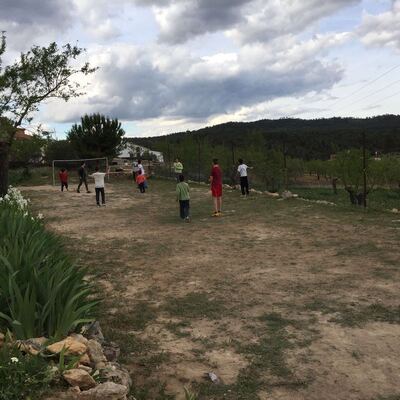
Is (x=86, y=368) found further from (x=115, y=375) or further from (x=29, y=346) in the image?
(x=29, y=346)

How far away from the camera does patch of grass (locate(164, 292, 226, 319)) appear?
537 centimetres

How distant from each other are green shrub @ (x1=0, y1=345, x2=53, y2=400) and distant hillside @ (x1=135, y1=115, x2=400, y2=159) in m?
41.9

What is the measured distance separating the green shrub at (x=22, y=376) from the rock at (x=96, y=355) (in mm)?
473

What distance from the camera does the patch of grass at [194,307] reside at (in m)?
5.37

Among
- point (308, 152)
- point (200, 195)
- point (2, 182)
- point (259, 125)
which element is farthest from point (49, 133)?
point (259, 125)

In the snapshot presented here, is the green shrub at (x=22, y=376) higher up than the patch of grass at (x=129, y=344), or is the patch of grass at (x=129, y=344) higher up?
the green shrub at (x=22, y=376)

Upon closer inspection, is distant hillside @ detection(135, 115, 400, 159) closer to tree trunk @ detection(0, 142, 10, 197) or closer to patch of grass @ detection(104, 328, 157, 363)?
tree trunk @ detection(0, 142, 10, 197)

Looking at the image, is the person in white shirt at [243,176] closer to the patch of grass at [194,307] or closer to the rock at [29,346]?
the patch of grass at [194,307]

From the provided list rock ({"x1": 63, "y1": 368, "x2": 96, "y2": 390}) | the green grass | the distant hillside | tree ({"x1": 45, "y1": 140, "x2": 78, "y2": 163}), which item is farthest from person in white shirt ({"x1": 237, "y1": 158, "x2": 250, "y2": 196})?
tree ({"x1": 45, "y1": 140, "x2": 78, "y2": 163})

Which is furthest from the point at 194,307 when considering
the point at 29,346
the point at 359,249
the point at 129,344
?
the point at 359,249

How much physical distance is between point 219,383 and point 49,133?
15320mm

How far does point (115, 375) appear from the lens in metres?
3.47

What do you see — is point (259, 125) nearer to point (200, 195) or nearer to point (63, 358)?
point (200, 195)

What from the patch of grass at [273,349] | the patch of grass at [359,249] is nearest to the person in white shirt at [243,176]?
the patch of grass at [359,249]
